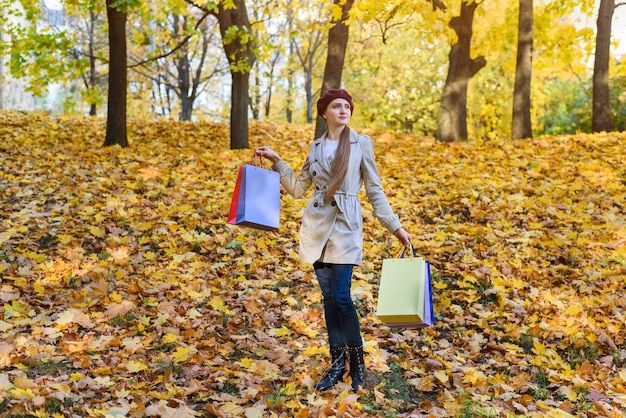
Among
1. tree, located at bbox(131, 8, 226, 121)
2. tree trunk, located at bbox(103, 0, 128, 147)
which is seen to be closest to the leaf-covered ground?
tree trunk, located at bbox(103, 0, 128, 147)

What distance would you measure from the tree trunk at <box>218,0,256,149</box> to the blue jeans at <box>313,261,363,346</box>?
7.81m

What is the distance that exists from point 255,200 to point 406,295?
1.16 m

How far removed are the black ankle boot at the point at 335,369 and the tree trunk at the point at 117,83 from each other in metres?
8.23

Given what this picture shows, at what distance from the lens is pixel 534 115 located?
27.3 meters

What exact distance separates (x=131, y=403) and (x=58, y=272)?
284cm

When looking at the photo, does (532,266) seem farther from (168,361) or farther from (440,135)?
(440,135)

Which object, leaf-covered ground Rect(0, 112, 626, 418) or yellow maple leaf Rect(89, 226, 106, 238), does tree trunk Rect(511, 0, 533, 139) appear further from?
yellow maple leaf Rect(89, 226, 106, 238)

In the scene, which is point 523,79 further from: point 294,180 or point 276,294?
point 294,180

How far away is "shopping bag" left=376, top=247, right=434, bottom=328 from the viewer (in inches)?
154

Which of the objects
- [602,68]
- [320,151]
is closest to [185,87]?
[602,68]

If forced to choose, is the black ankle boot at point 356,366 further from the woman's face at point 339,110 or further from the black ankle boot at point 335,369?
the woman's face at point 339,110

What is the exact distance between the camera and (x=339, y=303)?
4156mm

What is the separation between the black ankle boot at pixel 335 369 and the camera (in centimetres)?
429

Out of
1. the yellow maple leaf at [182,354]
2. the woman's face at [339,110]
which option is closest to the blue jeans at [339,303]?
the woman's face at [339,110]
